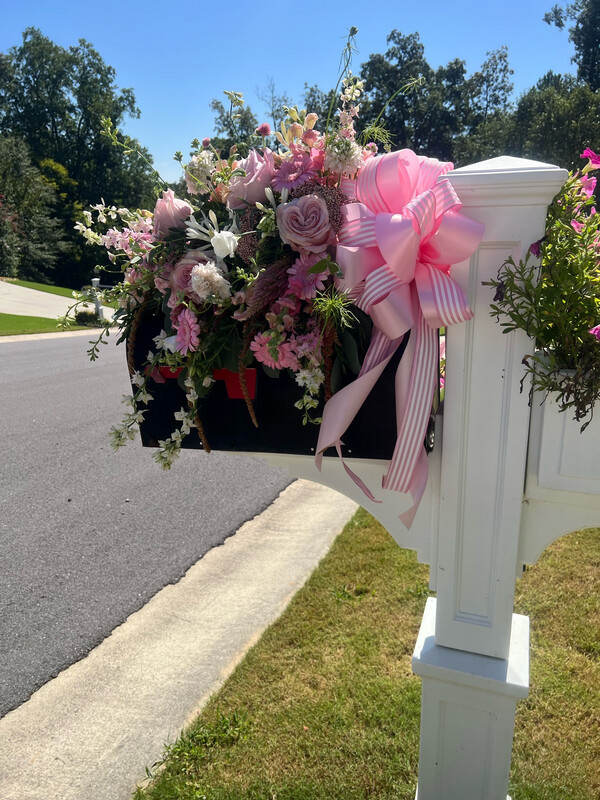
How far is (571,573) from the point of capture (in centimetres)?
308

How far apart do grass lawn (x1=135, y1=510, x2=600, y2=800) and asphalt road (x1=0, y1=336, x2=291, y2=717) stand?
85 cm

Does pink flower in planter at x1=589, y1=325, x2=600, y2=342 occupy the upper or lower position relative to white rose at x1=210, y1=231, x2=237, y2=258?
lower

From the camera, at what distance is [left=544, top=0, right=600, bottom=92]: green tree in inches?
1277

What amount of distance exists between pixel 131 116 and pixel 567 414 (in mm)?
50350

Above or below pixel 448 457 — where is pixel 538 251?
above

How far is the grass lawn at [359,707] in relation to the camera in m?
1.92

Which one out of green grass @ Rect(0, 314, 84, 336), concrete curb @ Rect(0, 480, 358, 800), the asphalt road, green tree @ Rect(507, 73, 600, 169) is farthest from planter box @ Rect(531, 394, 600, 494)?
green tree @ Rect(507, 73, 600, 169)

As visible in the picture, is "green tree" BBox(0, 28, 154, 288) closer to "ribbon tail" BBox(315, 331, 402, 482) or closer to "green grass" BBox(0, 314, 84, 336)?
"green grass" BBox(0, 314, 84, 336)

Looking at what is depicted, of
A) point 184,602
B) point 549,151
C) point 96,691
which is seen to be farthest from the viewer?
point 549,151

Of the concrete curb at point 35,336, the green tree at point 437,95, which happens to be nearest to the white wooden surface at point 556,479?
the concrete curb at point 35,336

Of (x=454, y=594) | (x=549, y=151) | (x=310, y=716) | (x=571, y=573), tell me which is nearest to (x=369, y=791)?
(x=310, y=716)

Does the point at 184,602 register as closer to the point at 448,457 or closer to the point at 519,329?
the point at 448,457

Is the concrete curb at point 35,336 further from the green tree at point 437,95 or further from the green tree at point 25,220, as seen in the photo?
the green tree at point 437,95

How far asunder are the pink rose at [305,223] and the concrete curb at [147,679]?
1889mm
